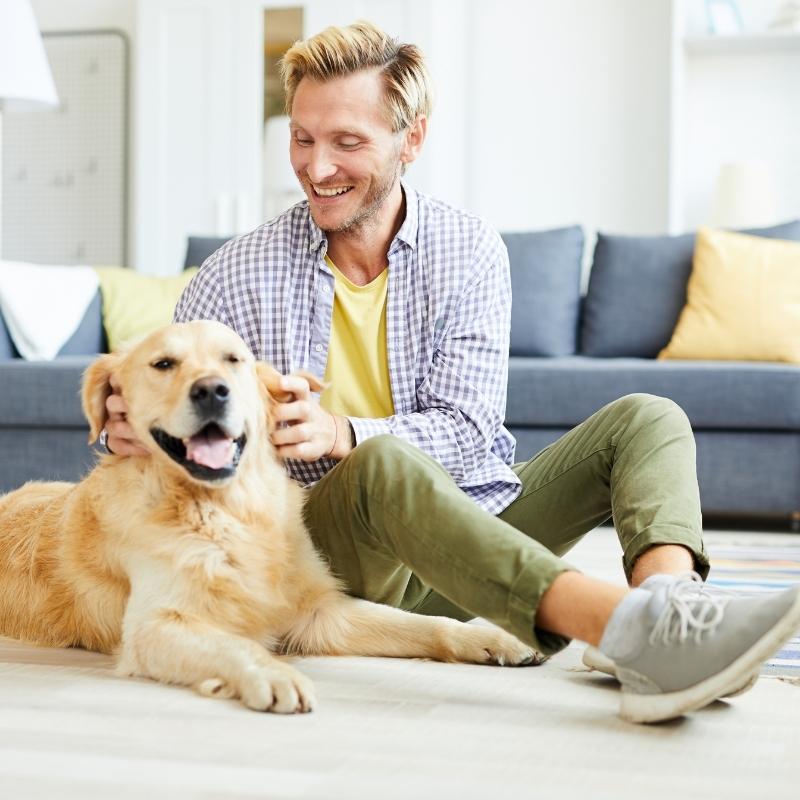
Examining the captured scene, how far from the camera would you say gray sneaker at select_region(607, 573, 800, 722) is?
130 cm

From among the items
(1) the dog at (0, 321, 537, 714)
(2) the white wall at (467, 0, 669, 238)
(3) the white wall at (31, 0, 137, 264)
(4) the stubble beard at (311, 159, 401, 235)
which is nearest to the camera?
(1) the dog at (0, 321, 537, 714)

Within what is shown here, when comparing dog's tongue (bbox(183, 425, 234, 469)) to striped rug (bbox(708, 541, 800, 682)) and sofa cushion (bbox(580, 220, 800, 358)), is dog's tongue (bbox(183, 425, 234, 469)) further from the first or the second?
sofa cushion (bbox(580, 220, 800, 358))

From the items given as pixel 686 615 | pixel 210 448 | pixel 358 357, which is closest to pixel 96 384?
pixel 210 448

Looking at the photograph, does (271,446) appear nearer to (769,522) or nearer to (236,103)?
(769,522)

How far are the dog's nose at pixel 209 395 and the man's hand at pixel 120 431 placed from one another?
168 millimetres

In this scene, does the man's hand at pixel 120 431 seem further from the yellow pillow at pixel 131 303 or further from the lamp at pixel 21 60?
the yellow pillow at pixel 131 303

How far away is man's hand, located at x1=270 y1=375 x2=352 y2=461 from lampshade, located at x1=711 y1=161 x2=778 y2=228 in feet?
12.1

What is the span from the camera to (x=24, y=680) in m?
1.64

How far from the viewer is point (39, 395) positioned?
373 centimetres

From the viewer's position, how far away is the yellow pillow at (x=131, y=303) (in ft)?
14.1

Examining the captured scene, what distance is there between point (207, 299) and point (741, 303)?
8.03 ft

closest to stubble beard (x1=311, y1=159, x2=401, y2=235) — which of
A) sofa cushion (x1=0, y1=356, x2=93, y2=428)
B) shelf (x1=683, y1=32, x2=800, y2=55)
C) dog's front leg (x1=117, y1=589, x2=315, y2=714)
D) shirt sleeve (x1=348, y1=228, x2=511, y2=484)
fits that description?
shirt sleeve (x1=348, y1=228, x2=511, y2=484)

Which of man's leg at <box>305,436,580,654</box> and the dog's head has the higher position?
the dog's head

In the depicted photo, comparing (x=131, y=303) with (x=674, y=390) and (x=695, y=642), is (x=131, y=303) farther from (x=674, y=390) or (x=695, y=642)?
(x=695, y=642)
